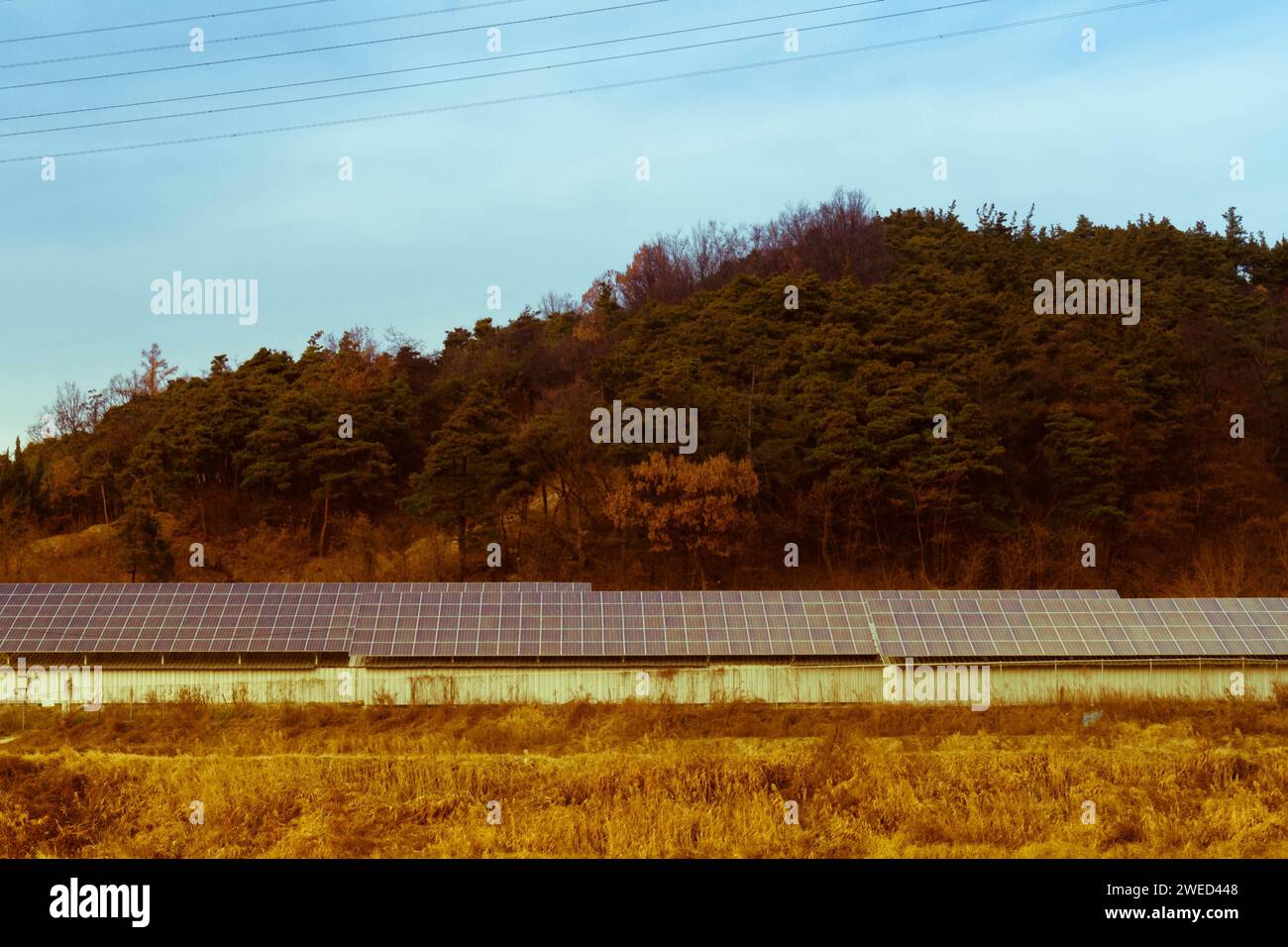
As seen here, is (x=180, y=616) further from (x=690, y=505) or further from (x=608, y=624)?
(x=690, y=505)

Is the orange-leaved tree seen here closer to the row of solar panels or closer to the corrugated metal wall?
the row of solar panels

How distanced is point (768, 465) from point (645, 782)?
27.2m

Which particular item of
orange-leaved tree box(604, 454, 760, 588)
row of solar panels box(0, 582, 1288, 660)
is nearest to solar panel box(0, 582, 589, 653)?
row of solar panels box(0, 582, 1288, 660)

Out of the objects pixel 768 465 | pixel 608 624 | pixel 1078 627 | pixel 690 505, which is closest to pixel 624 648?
pixel 608 624

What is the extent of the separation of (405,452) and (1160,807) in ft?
133

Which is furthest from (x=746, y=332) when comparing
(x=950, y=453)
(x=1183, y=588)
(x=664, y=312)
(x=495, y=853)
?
(x=495, y=853)

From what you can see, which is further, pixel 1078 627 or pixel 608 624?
pixel 608 624

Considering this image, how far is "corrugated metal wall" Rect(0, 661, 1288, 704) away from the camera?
25.5 meters

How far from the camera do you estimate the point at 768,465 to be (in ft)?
145

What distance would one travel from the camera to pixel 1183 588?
41094mm

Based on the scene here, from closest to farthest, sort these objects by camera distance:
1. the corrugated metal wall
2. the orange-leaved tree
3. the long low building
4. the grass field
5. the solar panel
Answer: the grass field, the corrugated metal wall, the long low building, the solar panel, the orange-leaved tree

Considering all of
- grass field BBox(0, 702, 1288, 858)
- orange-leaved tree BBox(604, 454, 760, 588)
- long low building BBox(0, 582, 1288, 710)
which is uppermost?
orange-leaved tree BBox(604, 454, 760, 588)

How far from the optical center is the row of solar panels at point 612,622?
2630cm

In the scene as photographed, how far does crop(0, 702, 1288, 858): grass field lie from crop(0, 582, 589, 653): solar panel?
2182 millimetres
